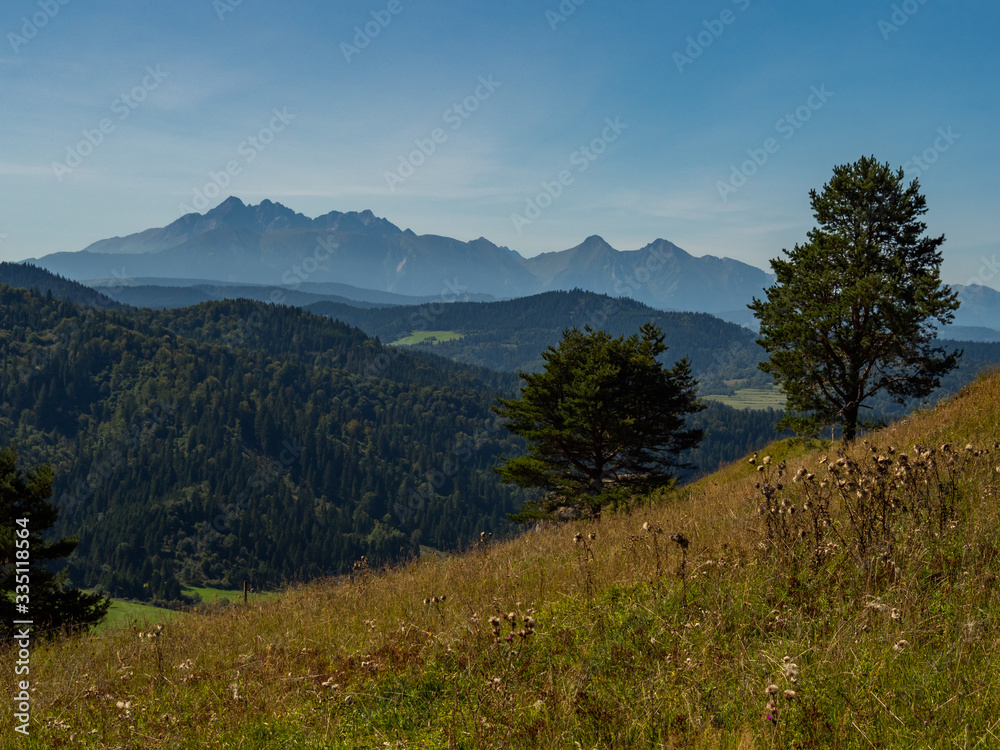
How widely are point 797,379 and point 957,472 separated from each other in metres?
20.8

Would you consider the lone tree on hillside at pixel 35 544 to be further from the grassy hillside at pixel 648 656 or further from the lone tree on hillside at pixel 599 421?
the lone tree on hillside at pixel 599 421

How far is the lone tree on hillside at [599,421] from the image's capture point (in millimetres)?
28812

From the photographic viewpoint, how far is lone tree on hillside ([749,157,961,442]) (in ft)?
74.9

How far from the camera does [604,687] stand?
3805mm

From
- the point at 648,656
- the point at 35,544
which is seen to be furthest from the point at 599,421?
the point at 648,656

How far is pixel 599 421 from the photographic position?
29.1m

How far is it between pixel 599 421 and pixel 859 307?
12080mm

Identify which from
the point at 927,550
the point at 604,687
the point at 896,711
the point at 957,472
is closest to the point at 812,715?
the point at 896,711

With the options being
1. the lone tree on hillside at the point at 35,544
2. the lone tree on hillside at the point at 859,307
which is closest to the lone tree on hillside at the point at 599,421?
the lone tree on hillside at the point at 859,307

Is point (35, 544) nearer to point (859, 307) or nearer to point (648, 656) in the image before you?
point (648, 656)

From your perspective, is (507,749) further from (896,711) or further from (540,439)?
(540,439)

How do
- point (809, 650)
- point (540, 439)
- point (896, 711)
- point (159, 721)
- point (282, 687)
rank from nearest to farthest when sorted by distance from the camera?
point (896, 711), point (809, 650), point (159, 721), point (282, 687), point (540, 439)

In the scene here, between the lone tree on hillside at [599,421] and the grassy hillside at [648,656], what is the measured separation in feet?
71.4

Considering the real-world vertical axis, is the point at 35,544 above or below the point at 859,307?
below
